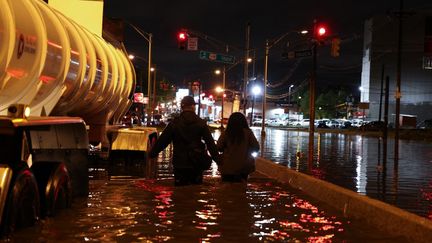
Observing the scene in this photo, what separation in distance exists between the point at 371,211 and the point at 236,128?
3567 millimetres

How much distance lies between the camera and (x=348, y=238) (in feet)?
24.1

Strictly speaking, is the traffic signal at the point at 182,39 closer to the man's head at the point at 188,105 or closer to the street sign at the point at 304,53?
the street sign at the point at 304,53

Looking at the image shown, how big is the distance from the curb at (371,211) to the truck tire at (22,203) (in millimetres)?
4277

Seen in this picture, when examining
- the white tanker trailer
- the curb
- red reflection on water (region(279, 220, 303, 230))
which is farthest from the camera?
red reflection on water (region(279, 220, 303, 230))

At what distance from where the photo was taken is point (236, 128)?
11344mm

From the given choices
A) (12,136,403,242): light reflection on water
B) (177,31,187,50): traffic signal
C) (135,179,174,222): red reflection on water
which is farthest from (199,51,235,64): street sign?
(12,136,403,242): light reflection on water

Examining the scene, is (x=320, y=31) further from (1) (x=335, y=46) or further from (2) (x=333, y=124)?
(2) (x=333, y=124)

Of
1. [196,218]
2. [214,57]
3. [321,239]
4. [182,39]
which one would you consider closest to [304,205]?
[196,218]

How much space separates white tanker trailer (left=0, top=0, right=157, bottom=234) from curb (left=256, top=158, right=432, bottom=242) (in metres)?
3.94

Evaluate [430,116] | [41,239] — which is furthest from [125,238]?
[430,116]

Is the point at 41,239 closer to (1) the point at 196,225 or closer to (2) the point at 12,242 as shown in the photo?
(2) the point at 12,242

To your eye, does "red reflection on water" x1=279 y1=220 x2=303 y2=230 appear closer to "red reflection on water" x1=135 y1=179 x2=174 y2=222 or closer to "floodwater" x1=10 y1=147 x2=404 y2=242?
"floodwater" x1=10 y1=147 x2=404 y2=242

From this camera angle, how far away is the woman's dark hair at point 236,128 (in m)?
11.3

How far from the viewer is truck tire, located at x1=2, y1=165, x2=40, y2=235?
5.81 metres
